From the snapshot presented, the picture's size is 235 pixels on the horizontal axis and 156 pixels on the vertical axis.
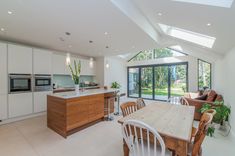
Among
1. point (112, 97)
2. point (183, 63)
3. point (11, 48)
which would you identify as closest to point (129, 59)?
point (183, 63)

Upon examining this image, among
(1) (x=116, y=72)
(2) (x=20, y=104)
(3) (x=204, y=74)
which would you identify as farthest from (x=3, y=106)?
(3) (x=204, y=74)

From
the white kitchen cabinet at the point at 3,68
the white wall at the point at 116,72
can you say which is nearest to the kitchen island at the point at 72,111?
the white kitchen cabinet at the point at 3,68

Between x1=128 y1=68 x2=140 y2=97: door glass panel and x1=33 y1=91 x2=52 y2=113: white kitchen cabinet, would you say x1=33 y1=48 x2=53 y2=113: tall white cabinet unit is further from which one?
x1=128 y1=68 x2=140 y2=97: door glass panel

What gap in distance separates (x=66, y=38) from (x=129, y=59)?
504cm

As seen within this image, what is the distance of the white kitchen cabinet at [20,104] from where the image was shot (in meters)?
3.78

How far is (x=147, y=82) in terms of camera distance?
7.78 m

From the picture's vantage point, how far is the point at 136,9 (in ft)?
9.41

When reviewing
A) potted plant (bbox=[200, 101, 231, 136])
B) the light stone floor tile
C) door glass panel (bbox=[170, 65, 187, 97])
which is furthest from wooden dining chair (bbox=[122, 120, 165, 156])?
door glass panel (bbox=[170, 65, 187, 97])

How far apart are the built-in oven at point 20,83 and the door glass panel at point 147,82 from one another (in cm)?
599

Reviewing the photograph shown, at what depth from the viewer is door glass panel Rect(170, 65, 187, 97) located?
6.61 meters

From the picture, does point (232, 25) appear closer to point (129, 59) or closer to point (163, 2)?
point (163, 2)

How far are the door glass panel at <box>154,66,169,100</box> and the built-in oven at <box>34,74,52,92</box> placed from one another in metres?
5.64

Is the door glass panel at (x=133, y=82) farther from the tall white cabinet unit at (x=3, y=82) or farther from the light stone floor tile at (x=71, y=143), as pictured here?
the tall white cabinet unit at (x=3, y=82)

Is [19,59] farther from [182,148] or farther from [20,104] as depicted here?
[182,148]
